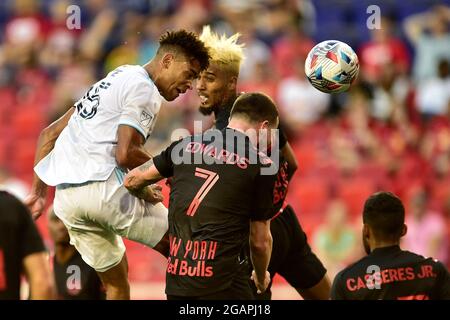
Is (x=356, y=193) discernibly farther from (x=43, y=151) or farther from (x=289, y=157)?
(x=43, y=151)

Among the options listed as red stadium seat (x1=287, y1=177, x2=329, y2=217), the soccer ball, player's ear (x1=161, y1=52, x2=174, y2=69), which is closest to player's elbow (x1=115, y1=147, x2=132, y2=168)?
player's ear (x1=161, y1=52, x2=174, y2=69)

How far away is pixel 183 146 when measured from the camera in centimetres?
626

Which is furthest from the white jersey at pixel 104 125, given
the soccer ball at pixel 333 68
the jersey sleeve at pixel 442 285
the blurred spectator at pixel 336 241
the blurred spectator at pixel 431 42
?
the blurred spectator at pixel 431 42

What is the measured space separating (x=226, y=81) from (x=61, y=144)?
121 cm

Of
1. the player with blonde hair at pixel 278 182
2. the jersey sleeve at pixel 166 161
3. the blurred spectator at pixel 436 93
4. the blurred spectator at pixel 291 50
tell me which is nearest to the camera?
the jersey sleeve at pixel 166 161

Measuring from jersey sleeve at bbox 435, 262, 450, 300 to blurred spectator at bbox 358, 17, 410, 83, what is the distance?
7459 mm

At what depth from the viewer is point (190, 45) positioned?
692cm

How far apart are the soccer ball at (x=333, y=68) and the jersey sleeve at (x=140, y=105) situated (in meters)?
1.29

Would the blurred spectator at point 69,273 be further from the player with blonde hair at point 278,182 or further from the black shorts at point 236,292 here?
the black shorts at point 236,292

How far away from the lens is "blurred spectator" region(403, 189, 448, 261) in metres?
11.5

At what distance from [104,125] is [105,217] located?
1.91 feet

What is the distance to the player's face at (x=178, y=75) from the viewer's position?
22.6 ft

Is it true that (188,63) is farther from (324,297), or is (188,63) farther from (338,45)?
(324,297)

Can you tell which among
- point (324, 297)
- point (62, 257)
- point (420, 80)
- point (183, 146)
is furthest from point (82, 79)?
point (183, 146)
